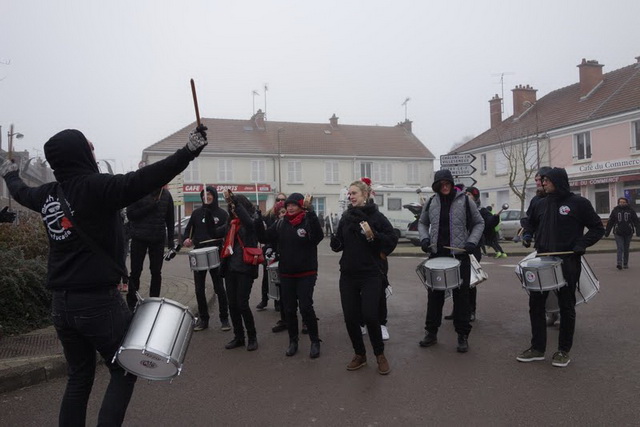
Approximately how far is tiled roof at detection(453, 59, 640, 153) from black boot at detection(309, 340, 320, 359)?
1104 inches

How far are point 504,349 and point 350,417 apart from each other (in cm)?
262

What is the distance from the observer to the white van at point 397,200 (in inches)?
1074

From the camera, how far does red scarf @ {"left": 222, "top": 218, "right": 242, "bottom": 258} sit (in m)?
6.49

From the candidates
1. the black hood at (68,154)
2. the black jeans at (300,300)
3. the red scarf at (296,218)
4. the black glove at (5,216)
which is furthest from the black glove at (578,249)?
→ the black glove at (5,216)

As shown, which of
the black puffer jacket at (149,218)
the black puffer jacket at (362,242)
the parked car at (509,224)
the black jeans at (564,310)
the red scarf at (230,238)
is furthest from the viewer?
the parked car at (509,224)

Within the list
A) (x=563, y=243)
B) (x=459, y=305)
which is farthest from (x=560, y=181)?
(x=459, y=305)

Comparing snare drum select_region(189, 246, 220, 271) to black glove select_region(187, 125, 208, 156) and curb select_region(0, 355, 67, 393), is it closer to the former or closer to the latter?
curb select_region(0, 355, 67, 393)

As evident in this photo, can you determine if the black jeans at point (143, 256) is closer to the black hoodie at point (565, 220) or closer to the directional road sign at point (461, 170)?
the black hoodie at point (565, 220)

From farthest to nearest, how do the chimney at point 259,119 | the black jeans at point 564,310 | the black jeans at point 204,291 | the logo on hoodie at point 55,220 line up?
the chimney at point 259,119, the black jeans at point 204,291, the black jeans at point 564,310, the logo on hoodie at point 55,220

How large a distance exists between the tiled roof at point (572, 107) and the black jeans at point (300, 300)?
2798 centimetres

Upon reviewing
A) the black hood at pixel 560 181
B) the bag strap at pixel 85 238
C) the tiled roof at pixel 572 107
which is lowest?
the bag strap at pixel 85 238

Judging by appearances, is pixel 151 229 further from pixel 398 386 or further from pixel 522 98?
pixel 522 98

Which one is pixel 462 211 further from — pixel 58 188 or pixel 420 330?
pixel 58 188

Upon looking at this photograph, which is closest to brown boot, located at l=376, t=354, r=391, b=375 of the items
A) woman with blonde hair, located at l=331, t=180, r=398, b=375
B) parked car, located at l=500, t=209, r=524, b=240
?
woman with blonde hair, located at l=331, t=180, r=398, b=375
